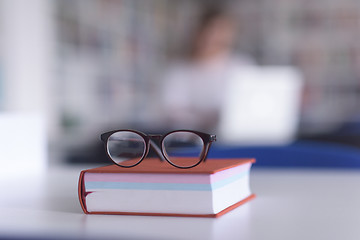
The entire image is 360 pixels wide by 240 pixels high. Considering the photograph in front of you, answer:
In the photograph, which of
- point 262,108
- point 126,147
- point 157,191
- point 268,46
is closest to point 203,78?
point 262,108

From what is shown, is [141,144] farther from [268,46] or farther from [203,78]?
[268,46]

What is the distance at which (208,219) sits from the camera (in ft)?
2.06

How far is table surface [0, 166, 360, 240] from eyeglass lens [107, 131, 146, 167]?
0.30 feet

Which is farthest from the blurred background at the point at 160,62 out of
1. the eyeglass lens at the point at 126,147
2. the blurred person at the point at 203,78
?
the eyeglass lens at the point at 126,147

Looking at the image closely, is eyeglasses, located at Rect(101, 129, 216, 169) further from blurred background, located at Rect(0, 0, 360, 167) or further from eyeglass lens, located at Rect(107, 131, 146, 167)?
blurred background, located at Rect(0, 0, 360, 167)

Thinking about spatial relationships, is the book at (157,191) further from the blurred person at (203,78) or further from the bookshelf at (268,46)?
the bookshelf at (268,46)

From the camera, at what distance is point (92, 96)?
4641 millimetres

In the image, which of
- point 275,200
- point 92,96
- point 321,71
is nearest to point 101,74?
point 92,96

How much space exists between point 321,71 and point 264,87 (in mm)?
3843

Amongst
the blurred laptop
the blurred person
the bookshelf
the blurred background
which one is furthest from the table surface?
the bookshelf

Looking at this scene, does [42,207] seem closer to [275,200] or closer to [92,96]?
[275,200]

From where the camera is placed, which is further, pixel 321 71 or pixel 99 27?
pixel 321 71

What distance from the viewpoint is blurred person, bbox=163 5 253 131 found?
4582 millimetres

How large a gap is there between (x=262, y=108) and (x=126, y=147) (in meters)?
2.10
